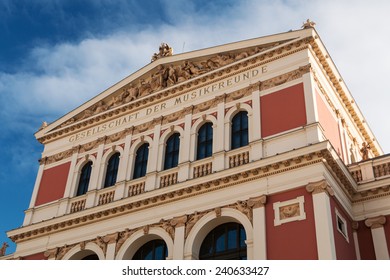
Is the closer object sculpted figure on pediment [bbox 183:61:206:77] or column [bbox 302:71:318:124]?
column [bbox 302:71:318:124]

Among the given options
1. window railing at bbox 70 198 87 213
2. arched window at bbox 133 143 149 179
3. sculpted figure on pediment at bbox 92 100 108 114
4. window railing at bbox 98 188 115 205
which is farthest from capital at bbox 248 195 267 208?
sculpted figure on pediment at bbox 92 100 108 114

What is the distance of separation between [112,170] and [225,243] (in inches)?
292

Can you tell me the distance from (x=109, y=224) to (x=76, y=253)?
74.8 inches

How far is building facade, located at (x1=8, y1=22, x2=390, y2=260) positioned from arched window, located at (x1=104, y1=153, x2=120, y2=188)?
0.21 ft

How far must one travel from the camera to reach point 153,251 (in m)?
22.2

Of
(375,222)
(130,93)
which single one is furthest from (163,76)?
(375,222)

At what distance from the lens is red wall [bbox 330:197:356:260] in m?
18.5

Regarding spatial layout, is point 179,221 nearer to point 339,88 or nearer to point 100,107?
point 100,107

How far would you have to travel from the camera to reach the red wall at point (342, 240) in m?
18.5

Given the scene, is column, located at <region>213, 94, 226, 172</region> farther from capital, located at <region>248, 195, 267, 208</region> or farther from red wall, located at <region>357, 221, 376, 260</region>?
red wall, located at <region>357, 221, 376, 260</region>

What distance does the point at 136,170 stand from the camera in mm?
24812

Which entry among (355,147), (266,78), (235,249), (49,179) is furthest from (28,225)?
(355,147)

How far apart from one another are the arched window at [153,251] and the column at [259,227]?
4143 mm

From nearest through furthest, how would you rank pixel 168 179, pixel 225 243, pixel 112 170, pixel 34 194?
pixel 225 243 < pixel 168 179 < pixel 112 170 < pixel 34 194
